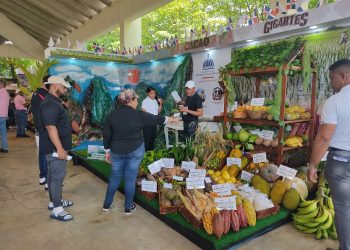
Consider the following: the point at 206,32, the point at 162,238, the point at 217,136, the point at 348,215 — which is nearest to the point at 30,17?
the point at 206,32

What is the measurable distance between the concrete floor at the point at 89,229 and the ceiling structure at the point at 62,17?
244 inches

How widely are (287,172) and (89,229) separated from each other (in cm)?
235

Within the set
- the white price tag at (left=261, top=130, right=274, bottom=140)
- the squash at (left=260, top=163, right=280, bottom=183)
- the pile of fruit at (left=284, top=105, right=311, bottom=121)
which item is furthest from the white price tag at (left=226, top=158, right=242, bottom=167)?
the pile of fruit at (left=284, top=105, right=311, bottom=121)

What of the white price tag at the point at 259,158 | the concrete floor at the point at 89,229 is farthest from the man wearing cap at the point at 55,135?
the white price tag at the point at 259,158

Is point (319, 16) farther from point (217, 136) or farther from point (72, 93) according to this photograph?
point (72, 93)

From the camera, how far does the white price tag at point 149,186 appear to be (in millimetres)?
3400

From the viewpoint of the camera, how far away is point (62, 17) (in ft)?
41.8

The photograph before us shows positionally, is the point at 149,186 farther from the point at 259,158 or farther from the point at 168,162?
the point at 259,158

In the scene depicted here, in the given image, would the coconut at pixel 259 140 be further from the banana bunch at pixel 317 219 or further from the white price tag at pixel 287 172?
the banana bunch at pixel 317 219

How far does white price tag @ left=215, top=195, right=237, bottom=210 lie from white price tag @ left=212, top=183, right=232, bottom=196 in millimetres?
168

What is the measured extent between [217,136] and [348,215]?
1.96m

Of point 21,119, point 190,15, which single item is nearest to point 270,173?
point 21,119

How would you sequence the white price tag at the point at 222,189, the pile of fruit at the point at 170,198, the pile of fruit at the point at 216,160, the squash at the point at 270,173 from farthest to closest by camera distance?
1. the pile of fruit at the point at 216,160
2. the squash at the point at 270,173
3. the pile of fruit at the point at 170,198
4. the white price tag at the point at 222,189

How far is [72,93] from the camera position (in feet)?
22.1
